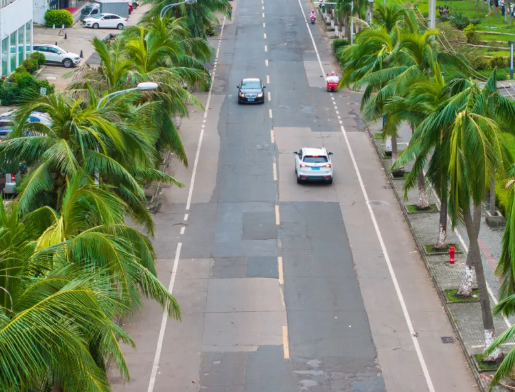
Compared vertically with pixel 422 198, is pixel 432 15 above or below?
above

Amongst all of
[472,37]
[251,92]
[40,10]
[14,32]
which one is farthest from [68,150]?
[40,10]

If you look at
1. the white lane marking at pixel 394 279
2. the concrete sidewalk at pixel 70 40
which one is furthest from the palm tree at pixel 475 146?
the concrete sidewalk at pixel 70 40

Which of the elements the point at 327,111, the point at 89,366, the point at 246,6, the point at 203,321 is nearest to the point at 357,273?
the point at 203,321

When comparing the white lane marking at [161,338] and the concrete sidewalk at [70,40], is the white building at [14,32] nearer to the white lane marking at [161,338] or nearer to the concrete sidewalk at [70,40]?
the concrete sidewalk at [70,40]

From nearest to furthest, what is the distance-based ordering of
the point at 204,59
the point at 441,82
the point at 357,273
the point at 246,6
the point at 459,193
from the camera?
the point at 459,193, the point at 441,82, the point at 357,273, the point at 204,59, the point at 246,6

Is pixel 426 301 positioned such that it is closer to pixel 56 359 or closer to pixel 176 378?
pixel 176 378

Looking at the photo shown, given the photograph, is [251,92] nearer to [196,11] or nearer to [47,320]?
[196,11]
